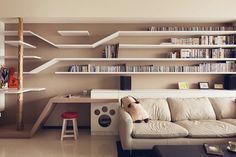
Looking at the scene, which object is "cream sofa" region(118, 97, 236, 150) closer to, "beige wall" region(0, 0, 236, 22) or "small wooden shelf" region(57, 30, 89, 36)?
"beige wall" region(0, 0, 236, 22)

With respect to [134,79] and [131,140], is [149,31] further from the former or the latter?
[131,140]

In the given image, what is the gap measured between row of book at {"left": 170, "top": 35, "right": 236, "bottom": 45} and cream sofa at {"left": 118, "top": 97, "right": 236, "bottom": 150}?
119 centimetres

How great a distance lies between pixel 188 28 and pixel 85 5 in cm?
209

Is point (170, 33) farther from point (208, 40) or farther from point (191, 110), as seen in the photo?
point (191, 110)

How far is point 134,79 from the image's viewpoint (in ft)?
15.3

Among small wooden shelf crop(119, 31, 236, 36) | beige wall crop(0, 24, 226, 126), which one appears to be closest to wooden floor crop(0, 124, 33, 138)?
beige wall crop(0, 24, 226, 126)


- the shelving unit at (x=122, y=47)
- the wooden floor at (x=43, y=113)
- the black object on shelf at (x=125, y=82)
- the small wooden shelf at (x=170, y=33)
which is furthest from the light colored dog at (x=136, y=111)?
the small wooden shelf at (x=170, y=33)

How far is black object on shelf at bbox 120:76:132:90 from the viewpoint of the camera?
437 centimetres

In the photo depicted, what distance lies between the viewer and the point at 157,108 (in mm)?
3703

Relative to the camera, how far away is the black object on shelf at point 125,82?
4.37 meters

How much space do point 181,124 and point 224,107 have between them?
93 centimetres

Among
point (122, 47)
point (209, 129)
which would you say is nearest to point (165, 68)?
point (122, 47)

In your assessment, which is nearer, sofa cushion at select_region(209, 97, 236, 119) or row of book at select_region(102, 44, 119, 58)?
sofa cushion at select_region(209, 97, 236, 119)

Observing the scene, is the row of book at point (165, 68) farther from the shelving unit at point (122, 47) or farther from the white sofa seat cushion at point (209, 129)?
the white sofa seat cushion at point (209, 129)
